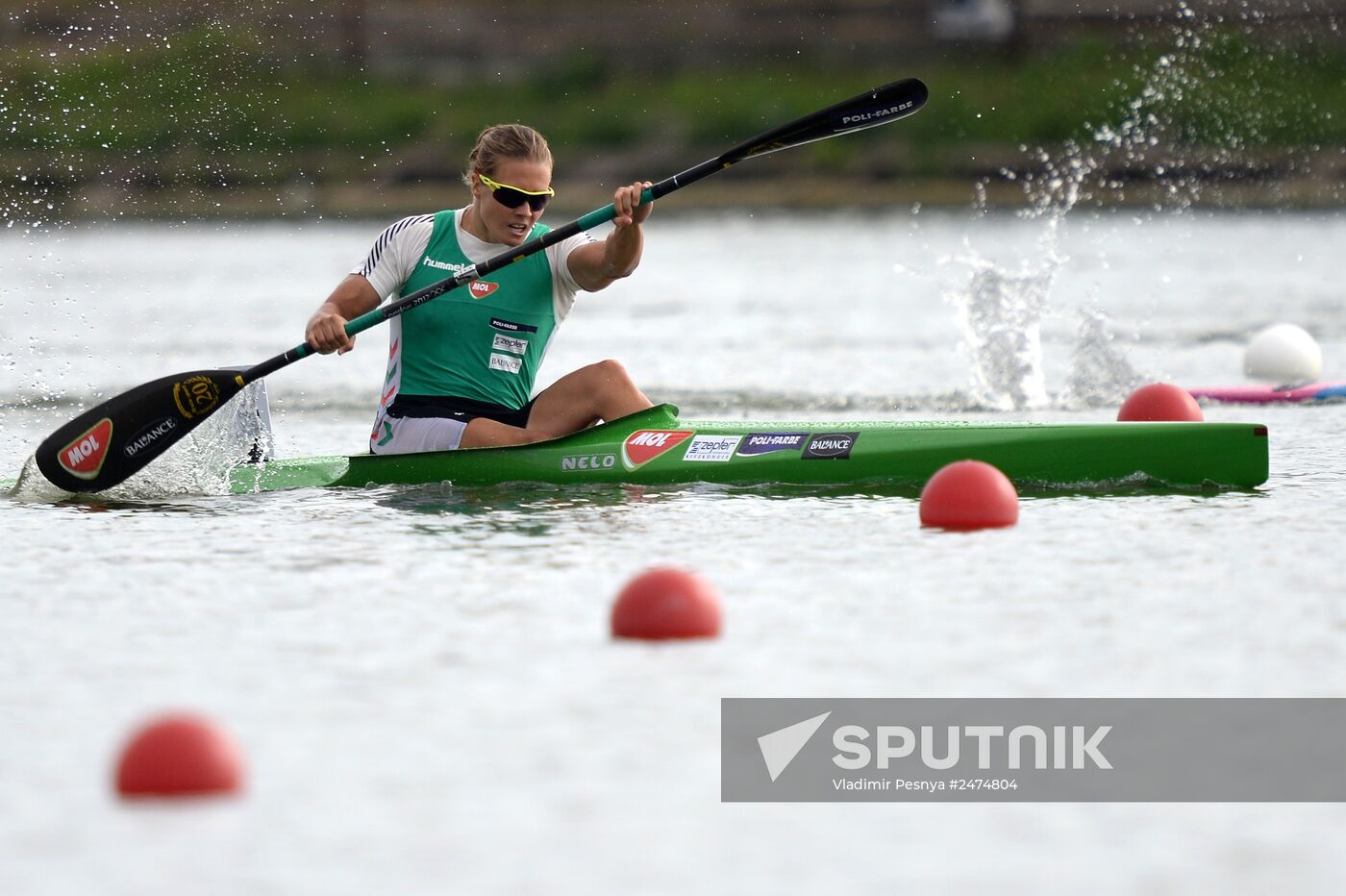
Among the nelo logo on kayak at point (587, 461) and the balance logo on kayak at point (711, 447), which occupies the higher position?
the balance logo on kayak at point (711, 447)

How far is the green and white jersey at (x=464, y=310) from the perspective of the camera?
27.3 ft

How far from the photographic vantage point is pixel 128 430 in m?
8.57

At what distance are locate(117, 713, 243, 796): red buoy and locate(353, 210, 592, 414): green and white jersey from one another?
14.0ft

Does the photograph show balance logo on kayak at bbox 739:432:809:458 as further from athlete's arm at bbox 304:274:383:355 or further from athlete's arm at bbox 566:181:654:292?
athlete's arm at bbox 304:274:383:355

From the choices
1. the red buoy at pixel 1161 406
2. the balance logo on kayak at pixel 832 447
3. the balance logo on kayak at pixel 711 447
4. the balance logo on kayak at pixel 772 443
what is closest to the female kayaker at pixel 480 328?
the balance logo on kayak at pixel 711 447

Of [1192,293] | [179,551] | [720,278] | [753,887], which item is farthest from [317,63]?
[753,887]

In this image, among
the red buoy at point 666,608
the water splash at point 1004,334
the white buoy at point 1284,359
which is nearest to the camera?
the red buoy at point 666,608

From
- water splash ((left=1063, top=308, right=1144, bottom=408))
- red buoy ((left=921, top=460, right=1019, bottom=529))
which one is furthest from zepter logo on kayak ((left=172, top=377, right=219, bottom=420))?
water splash ((left=1063, top=308, right=1144, bottom=408))

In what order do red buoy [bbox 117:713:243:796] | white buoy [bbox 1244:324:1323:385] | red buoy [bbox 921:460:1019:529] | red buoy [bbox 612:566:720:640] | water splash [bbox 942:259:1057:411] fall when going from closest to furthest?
1. red buoy [bbox 117:713:243:796]
2. red buoy [bbox 612:566:720:640]
3. red buoy [bbox 921:460:1019:529]
4. water splash [bbox 942:259:1057:411]
5. white buoy [bbox 1244:324:1323:385]

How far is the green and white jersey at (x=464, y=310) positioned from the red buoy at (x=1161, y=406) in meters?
2.84

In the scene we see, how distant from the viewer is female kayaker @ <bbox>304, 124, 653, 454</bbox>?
26.9ft

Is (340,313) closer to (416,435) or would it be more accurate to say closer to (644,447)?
(416,435)

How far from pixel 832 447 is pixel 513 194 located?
5.59 feet

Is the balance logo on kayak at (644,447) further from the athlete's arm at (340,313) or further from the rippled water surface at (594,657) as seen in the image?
the athlete's arm at (340,313)
